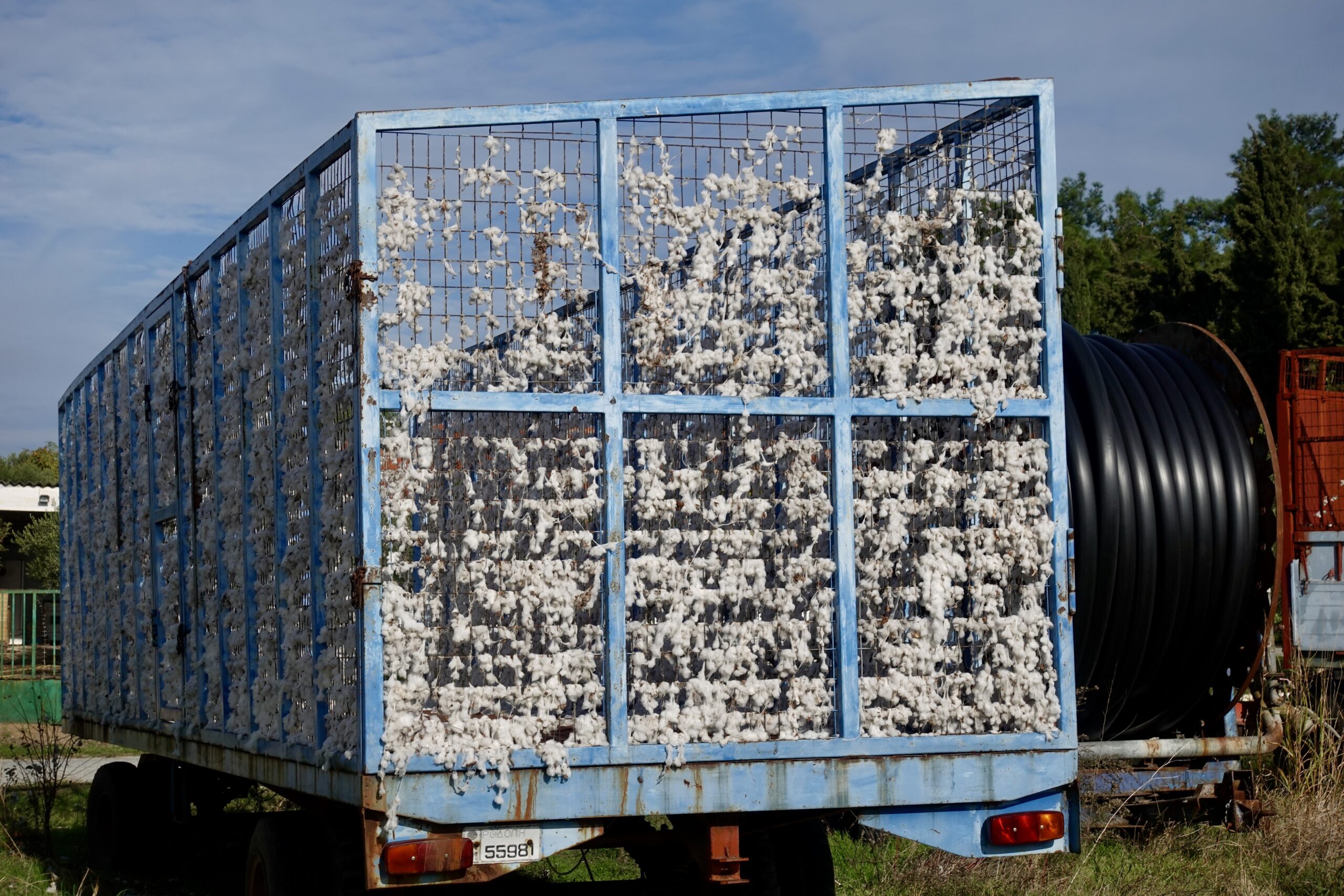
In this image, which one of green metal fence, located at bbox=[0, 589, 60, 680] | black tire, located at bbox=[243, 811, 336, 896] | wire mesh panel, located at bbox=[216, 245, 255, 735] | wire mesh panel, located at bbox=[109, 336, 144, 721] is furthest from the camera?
green metal fence, located at bbox=[0, 589, 60, 680]

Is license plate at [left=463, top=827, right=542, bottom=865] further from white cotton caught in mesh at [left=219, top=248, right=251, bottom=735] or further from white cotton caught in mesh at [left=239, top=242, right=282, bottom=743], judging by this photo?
white cotton caught in mesh at [left=219, top=248, right=251, bottom=735]

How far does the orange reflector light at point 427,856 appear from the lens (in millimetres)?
4688

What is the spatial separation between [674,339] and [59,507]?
7207 millimetres

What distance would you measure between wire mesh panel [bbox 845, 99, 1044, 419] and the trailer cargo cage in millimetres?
14

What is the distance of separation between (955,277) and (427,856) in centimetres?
276

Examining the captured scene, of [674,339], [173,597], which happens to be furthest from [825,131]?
[173,597]

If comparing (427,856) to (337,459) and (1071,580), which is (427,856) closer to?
(337,459)

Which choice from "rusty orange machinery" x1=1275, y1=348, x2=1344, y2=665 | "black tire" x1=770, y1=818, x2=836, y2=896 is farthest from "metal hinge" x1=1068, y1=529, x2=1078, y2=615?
"rusty orange machinery" x1=1275, y1=348, x2=1344, y2=665

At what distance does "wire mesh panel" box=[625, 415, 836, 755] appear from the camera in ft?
16.4

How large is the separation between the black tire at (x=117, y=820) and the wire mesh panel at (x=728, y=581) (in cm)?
547

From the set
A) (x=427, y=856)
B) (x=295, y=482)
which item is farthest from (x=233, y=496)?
(x=427, y=856)

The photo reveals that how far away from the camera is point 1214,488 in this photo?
25.6 feet

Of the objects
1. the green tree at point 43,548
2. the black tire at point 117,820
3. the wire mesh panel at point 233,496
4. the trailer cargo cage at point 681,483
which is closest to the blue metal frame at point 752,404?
the trailer cargo cage at point 681,483

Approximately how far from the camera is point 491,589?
491cm
